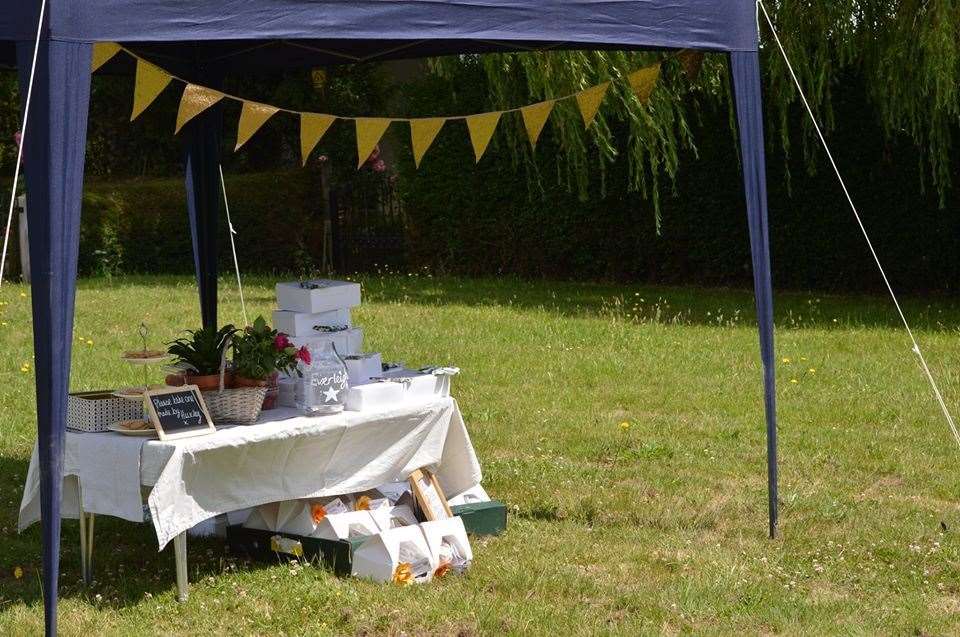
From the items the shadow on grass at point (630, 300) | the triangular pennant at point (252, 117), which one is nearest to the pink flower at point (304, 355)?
the triangular pennant at point (252, 117)

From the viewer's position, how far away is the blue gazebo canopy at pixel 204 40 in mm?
4020

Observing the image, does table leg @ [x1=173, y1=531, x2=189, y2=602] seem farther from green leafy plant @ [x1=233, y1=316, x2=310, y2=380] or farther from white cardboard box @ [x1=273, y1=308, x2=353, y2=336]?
white cardboard box @ [x1=273, y1=308, x2=353, y2=336]

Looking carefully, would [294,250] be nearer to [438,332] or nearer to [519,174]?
[519,174]

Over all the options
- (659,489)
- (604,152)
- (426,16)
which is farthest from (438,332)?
(426,16)

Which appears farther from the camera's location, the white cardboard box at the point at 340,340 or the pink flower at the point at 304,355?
the white cardboard box at the point at 340,340

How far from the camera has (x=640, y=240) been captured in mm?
15484

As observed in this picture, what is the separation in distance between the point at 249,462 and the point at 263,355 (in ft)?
1.32

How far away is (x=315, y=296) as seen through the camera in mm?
5289

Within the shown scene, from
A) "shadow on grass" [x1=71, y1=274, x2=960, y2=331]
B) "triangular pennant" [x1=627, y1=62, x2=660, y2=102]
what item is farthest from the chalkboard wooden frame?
"shadow on grass" [x1=71, y1=274, x2=960, y2=331]

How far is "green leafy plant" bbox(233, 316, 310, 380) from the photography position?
16.3 feet

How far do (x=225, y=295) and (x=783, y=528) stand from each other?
27.8 feet

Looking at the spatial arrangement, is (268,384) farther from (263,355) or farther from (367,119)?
(367,119)

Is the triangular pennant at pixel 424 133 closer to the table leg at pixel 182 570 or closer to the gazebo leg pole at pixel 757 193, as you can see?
the gazebo leg pole at pixel 757 193

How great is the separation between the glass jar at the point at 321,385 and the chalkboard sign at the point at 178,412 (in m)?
Result: 0.41
